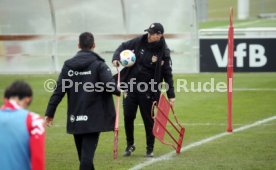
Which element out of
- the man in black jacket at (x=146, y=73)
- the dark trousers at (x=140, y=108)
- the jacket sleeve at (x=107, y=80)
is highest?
the jacket sleeve at (x=107, y=80)

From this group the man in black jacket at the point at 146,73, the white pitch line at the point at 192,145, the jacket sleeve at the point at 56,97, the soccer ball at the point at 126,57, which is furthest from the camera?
the man in black jacket at the point at 146,73

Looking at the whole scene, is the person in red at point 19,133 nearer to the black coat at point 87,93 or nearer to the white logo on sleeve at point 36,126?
the white logo on sleeve at point 36,126

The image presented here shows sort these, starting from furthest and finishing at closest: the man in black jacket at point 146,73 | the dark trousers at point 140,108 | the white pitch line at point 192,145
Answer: the dark trousers at point 140,108 → the man in black jacket at point 146,73 → the white pitch line at point 192,145

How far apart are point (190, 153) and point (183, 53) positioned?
12966mm

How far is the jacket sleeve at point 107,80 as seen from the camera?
8812 millimetres

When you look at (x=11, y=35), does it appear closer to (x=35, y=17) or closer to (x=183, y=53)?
(x=35, y=17)

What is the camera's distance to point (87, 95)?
349 inches

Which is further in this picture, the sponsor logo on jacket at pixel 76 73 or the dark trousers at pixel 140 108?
the dark trousers at pixel 140 108

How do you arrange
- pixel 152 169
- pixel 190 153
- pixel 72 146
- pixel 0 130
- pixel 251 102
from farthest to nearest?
1. pixel 251 102
2. pixel 72 146
3. pixel 190 153
4. pixel 152 169
5. pixel 0 130

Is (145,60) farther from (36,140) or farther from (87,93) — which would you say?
(36,140)

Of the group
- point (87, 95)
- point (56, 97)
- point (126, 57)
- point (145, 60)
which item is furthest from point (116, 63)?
point (87, 95)

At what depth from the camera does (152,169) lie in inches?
420

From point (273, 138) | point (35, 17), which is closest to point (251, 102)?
point (273, 138)

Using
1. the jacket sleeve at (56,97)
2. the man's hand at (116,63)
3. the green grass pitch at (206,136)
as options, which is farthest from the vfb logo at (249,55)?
the jacket sleeve at (56,97)
